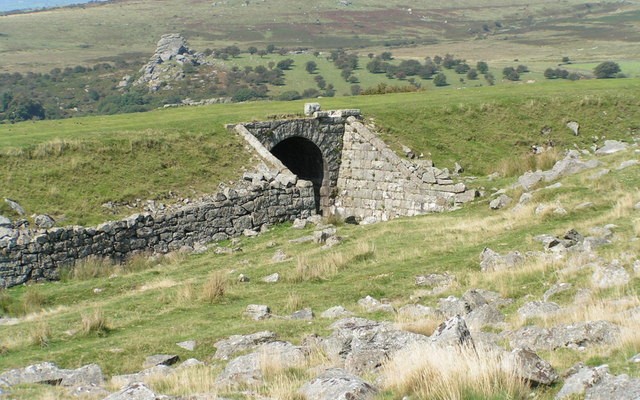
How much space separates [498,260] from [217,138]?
46.3 ft

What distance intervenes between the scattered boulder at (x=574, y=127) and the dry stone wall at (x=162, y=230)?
452 inches

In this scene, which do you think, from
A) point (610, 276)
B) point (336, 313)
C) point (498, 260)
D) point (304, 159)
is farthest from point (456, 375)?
point (304, 159)

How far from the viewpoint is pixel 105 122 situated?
30797 millimetres

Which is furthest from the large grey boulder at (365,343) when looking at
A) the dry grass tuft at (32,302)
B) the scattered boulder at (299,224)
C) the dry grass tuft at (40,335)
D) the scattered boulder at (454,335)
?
the scattered boulder at (299,224)

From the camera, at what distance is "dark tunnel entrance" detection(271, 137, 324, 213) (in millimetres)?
31656

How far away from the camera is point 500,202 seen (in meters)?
24.0

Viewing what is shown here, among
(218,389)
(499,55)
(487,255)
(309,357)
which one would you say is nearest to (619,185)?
(487,255)

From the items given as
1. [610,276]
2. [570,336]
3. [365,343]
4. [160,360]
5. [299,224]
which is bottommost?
[299,224]

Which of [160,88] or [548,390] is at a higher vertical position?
[548,390]

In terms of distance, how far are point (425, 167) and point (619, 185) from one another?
28.2 ft

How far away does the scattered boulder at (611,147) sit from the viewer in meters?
→ 28.3

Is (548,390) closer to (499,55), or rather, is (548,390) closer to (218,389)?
(218,389)

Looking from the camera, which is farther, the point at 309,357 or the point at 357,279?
the point at 357,279

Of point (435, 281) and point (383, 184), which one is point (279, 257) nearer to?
point (435, 281)
